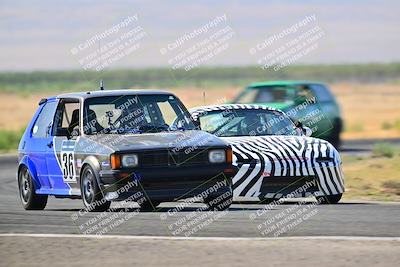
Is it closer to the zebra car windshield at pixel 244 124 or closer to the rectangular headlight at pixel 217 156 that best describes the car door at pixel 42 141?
the zebra car windshield at pixel 244 124

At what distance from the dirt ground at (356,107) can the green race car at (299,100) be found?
40.6ft

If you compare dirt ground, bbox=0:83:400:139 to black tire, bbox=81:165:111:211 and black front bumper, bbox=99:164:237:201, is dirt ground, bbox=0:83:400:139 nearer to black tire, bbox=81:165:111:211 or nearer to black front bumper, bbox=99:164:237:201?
black tire, bbox=81:165:111:211

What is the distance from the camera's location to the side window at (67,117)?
16927 mm

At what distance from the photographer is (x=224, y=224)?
46.8 ft

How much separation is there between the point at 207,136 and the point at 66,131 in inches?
74.2

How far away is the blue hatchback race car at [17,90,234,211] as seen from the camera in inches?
617

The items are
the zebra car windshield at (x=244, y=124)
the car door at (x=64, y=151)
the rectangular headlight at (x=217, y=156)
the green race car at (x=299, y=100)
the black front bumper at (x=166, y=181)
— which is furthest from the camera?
the green race car at (x=299, y=100)

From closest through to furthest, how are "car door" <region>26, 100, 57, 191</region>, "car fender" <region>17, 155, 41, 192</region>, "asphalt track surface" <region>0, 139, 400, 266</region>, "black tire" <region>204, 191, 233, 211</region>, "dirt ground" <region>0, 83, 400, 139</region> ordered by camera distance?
"asphalt track surface" <region>0, 139, 400, 266</region>
"black tire" <region>204, 191, 233, 211</region>
"car door" <region>26, 100, 57, 191</region>
"car fender" <region>17, 155, 41, 192</region>
"dirt ground" <region>0, 83, 400, 139</region>

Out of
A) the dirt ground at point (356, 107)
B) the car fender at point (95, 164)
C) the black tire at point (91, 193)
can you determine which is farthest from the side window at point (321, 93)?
the car fender at point (95, 164)

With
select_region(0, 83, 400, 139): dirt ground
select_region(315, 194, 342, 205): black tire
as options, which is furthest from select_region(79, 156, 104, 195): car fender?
select_region(0, 83, 400, 139): dirt ground

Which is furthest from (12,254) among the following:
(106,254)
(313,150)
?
(313,150)

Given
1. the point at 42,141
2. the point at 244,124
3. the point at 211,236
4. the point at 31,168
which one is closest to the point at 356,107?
the point at 244,124

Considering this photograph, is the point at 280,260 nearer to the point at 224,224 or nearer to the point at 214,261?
the point at 214,261

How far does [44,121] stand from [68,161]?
1409 millimetres
